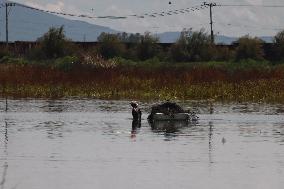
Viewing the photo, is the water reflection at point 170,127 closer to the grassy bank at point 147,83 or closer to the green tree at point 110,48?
the grassy bank at point 147,83

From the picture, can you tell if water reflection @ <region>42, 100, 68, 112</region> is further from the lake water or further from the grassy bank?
the grassy bank

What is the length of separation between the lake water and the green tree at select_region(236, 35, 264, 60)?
154ft

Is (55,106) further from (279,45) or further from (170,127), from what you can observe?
(279,45)

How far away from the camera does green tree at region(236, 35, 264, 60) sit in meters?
110

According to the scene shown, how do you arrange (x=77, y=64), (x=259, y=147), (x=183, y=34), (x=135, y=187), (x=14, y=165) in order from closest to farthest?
(x=135, y=187)
(x=14, y=165)
(x=259, y=147)
(x=77, y=64)
(x=183, y=34)

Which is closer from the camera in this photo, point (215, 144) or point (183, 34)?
point (215, 144)

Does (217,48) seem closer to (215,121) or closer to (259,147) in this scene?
(215,121)

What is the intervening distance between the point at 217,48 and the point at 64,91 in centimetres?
3935

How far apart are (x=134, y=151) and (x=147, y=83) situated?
39.5 m

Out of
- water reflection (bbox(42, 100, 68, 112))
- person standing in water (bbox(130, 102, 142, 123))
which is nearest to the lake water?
water reflection (bbox(42, 100, 68, 112))

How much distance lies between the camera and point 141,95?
75688 mm

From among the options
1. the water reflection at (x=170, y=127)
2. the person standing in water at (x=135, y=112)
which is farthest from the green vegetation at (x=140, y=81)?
the person standing in water at (x=135, y=112)

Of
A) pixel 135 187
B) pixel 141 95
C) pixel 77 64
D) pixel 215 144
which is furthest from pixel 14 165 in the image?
pixel 77 64

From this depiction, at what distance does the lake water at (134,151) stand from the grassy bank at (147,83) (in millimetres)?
11546
